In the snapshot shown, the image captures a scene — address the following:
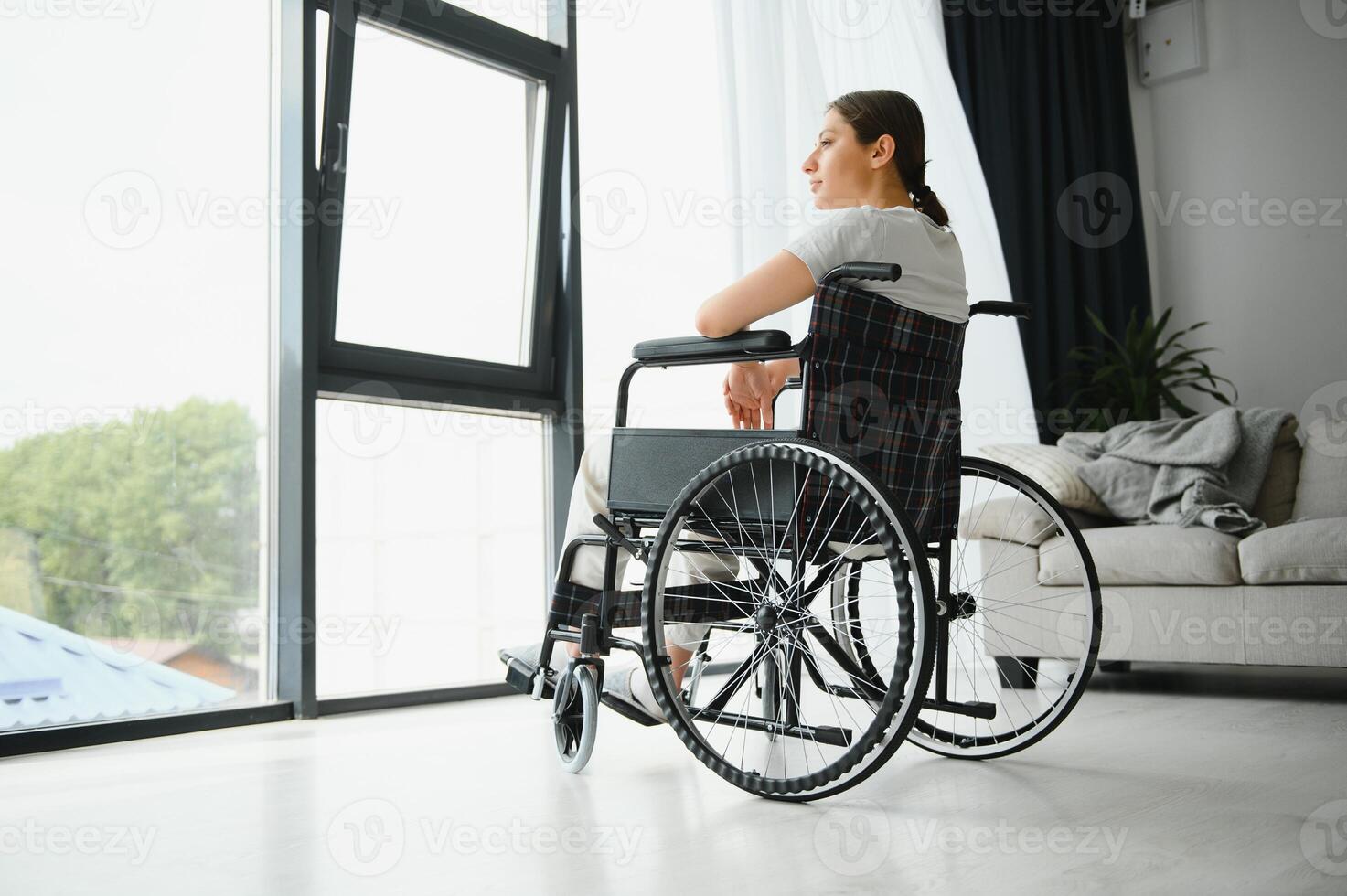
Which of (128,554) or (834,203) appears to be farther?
(128,554)

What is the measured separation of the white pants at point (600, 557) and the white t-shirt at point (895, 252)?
0.46 meters

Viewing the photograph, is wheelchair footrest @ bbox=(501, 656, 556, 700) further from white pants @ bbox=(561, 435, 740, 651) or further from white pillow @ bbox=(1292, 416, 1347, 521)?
white pillow @ bbox=(1292, 416, 1347, 521)

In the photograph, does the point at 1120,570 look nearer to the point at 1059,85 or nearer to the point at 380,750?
the point at 380,750

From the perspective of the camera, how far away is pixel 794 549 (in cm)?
138

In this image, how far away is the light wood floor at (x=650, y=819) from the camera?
3.68 feet

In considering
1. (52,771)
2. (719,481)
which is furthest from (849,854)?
(52,771)

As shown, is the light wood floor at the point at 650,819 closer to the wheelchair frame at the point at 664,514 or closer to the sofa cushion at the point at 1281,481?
the wheelchair frame at the point at 664,514

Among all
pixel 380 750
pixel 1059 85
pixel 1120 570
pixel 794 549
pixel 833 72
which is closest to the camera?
pixel 794 549

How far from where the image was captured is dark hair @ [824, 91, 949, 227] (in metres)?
1.68

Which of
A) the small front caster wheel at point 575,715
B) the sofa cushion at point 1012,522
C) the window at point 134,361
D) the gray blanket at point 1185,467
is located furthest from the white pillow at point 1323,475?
the window at point 134,361

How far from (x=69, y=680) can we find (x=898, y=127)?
1.87 meters

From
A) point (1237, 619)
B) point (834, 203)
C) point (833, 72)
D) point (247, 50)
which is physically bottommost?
point (1237, 619)

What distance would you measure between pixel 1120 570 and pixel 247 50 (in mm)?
2450

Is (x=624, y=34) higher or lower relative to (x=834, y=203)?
higher
